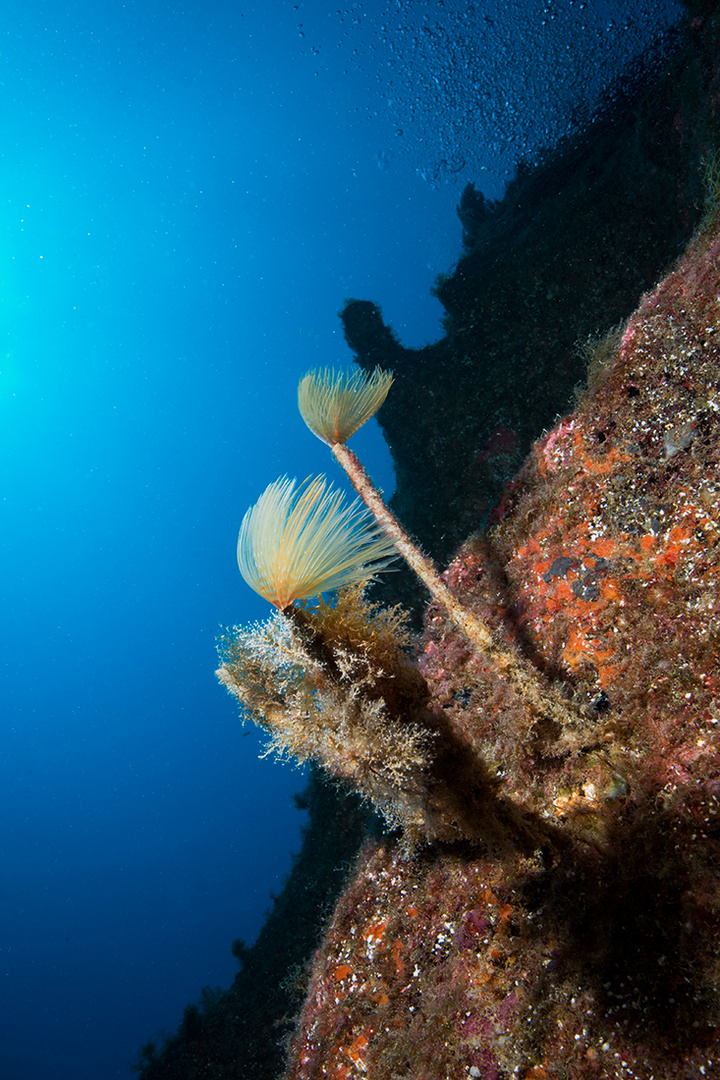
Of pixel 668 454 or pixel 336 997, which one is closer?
pixel 668 454

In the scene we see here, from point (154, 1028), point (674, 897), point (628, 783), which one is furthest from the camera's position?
point (154, 1028)

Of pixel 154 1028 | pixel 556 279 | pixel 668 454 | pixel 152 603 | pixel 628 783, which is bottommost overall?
Result: pixel 154 1028

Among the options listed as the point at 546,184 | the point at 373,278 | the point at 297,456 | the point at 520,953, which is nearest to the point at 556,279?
the point at 546,184

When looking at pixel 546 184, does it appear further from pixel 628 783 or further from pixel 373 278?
pixel 373 278

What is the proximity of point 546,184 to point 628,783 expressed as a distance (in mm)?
11417

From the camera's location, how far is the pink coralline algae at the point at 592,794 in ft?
5.63

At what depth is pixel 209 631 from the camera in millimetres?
96312

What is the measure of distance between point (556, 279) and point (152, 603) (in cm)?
9728

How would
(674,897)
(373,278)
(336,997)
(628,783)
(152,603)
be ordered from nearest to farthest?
(674,897)
(628,783)
(336,997)
(373,278)
(152,603)

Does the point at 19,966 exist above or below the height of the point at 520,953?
below

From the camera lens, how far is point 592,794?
2.13 meters

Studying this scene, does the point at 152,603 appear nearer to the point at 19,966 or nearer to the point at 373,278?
the point at 19,966

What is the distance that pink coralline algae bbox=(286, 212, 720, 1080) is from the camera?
1.72 metres

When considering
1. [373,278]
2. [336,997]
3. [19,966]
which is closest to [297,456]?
[373,278]
